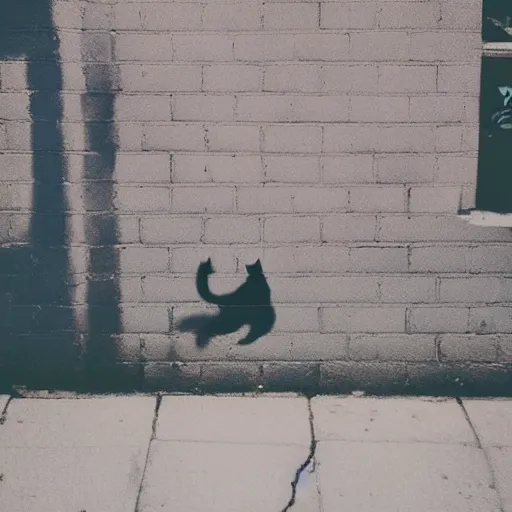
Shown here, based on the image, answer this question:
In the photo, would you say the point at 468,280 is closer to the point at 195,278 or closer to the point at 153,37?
the point at 195,278

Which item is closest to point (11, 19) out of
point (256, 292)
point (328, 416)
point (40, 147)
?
point (40, 147)

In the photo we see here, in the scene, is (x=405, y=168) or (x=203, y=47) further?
(x=405, y=168)

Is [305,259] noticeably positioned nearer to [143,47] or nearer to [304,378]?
[304,378]

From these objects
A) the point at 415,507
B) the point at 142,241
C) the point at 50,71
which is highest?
the point at 50,71

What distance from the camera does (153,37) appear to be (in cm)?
261

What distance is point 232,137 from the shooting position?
2691 mm

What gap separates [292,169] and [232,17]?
2.57 feet

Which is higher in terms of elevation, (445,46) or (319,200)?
(445,46)

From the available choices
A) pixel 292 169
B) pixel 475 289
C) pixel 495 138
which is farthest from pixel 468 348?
pixel 292 169

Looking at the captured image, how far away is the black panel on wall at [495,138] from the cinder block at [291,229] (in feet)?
2.82

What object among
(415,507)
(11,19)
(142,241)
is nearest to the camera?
(415,507)

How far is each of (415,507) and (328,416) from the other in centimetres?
66

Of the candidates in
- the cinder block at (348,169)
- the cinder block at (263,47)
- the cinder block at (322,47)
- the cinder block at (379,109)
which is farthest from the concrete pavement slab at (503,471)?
the cinder block at (263,47)

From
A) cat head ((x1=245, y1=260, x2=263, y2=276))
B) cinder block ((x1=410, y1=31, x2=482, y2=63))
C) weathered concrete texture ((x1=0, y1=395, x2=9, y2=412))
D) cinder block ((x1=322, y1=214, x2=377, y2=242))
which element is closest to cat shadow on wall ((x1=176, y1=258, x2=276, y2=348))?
cat head ((x1=245, y1=260, x2=263, y2=276))
